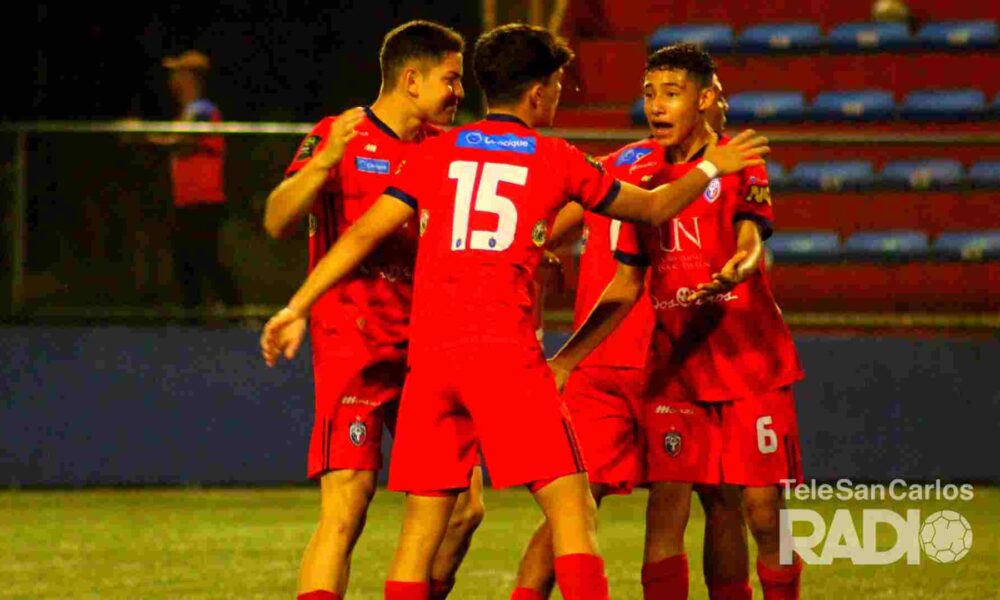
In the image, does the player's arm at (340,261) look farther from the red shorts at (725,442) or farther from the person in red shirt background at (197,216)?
the person in red shirt background at (197,216)

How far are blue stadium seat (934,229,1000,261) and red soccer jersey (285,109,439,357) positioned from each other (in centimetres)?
597

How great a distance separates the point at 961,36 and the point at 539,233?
437 inches

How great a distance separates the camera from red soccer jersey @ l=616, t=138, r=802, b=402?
5.68m

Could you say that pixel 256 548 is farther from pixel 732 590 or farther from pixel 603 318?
pixel 603 318

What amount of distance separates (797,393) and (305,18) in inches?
399

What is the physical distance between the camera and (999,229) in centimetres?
1077

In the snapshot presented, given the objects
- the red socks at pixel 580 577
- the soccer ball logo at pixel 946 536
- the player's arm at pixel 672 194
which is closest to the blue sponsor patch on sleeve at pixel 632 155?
the player's arm at pixel 672 194

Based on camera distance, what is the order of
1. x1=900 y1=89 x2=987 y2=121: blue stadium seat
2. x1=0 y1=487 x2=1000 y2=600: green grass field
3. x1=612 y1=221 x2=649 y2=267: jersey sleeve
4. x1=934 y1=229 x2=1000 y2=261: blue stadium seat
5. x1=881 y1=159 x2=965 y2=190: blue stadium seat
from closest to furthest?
x1=612 y1=221 x2=649 y2=267: jersey sleeve, x1=0 y1=487 x2=1000 y2=600: green grass field, x1=934 y1=229 x2=1000 y2=261: blue stadium seat, x1=881 y1=159 x2=965 y2=190: blue stadium seat, x1=900 y1=89 x2=987 y2=121: blue stadium seat

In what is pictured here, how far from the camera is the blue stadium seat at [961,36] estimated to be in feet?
49.2

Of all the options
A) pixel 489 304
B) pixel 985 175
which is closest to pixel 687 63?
pixel 489 304

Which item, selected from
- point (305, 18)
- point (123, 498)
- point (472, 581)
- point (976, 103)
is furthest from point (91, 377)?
point (305, 18)

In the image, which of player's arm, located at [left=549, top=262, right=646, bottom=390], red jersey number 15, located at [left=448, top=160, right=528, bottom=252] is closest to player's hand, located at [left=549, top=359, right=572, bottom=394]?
player's arm, located at [left=549, top=262, right=646, bottom=390]

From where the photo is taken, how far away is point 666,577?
5617 millimetres

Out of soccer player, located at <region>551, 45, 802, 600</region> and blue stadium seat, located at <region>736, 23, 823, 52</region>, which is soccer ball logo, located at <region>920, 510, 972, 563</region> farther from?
blue stadium seat, located at <region>736, 23, 823, 52</region>
